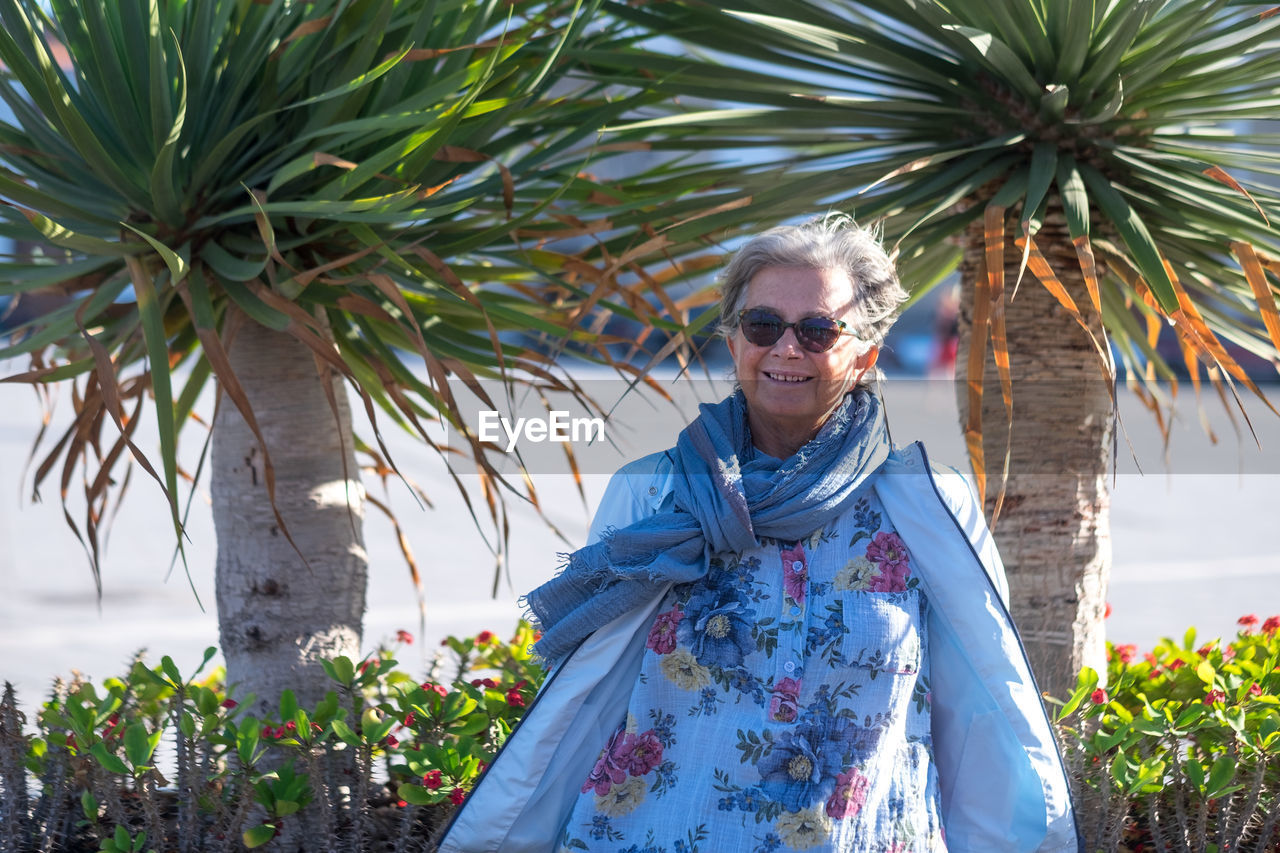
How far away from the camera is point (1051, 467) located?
310cm

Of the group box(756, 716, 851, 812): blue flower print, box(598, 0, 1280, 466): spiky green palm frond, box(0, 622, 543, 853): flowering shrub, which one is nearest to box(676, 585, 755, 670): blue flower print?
box(756, 716, 851, 812): blue flower print

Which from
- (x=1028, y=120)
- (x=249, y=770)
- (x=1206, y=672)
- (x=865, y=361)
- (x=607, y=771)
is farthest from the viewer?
(x=1028, y=120)

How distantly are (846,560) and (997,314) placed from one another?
890 millimetres

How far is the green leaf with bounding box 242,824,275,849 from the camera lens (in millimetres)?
2545

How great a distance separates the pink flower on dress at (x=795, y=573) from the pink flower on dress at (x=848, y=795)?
25cm

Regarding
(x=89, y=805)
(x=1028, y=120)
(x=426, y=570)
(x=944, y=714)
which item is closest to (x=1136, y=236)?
(x=1028, y=120)

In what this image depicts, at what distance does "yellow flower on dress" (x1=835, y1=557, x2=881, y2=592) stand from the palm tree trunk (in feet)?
4.20

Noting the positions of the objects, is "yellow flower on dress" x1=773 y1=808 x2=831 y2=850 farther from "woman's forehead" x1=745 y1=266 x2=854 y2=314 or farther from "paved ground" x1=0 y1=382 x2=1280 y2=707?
"paved ground" x1=0 y1=382 x2=1280 y2=707

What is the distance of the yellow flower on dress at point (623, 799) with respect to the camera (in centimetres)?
187

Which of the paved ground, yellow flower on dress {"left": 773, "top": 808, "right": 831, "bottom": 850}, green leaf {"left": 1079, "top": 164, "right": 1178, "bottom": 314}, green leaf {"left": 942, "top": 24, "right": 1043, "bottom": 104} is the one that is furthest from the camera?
the paved ground

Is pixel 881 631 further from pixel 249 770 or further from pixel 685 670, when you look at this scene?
pixel 249 770

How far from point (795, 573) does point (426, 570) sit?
5.89m

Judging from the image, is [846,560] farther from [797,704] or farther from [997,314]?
[997,314]

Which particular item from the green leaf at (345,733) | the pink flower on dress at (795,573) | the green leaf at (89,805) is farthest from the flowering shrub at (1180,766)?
the green leaf at (89,805)
